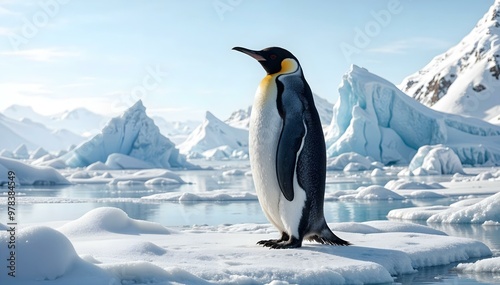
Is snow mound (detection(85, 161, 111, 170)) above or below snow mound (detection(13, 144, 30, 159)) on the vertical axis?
below

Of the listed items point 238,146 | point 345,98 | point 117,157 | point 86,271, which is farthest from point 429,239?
point 238,146

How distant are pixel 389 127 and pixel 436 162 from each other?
9593mm

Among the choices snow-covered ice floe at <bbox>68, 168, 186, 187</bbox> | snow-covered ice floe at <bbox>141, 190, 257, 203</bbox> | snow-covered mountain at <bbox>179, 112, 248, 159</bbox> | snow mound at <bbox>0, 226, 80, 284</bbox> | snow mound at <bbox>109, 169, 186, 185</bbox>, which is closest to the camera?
snow mound at <bbox>0, 226, 80, 284</bbox>

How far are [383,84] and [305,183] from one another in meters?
36.5

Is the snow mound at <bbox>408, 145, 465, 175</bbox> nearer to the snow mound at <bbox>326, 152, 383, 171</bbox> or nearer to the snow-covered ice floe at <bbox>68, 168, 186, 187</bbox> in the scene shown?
the snow mound at <bbox>326, 152, 383, 171</bbox>

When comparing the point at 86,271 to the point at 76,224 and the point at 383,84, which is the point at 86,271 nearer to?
the point at 76,224

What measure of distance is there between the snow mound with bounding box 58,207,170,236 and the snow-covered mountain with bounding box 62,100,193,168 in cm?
3266

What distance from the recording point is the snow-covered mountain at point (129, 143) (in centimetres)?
4047

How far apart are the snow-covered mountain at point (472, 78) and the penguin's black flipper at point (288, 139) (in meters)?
62.2

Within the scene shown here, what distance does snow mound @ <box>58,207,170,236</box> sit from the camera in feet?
24.9

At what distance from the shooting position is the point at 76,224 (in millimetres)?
7777

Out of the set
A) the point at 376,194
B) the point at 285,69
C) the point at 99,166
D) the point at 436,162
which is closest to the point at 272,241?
the point at 285,69

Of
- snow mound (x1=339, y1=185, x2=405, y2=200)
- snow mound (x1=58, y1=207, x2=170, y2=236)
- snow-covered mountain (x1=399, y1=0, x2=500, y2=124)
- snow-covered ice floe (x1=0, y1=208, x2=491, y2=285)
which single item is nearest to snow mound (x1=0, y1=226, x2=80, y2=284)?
snow-covered ice floe (x1=0, y1=208, x2=491, y2=285)

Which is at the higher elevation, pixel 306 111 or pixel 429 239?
pixel 306 111
